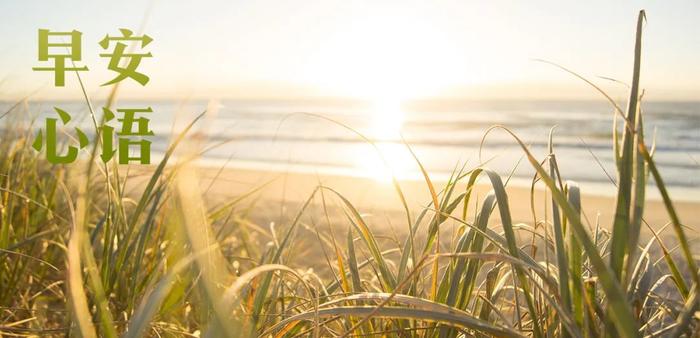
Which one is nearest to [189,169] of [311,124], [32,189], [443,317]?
[443,317]

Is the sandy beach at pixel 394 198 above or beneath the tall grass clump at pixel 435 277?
beneath

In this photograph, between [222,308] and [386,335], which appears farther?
[386,335]

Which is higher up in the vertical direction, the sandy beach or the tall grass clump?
the tall grass clump

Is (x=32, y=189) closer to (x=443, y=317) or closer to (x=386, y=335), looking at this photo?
(x=386, y=335)

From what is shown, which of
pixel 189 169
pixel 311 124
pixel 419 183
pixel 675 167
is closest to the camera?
pixel 189 169

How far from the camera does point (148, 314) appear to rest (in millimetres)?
779

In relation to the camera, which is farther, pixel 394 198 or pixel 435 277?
pixel 394 198

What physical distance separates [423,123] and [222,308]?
20416 millimetres

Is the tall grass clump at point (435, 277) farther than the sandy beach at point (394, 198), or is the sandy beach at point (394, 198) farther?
the sandy beach at point (394, 198)

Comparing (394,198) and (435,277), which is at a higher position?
(435,277)

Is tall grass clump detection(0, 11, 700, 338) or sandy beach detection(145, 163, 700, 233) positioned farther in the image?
sandy beach detection(145, 163, 700, 233)

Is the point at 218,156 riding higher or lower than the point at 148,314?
lower

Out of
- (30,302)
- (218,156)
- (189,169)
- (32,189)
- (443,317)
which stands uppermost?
(189,169)

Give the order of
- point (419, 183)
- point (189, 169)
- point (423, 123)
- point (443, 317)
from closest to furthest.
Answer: point (443, 317)
point (189, 169)
point (419, 183)
point (423, 123)
